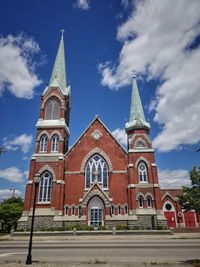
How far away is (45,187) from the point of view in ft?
107

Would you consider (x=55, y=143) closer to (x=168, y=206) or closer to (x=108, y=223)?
(x=108, y=223)

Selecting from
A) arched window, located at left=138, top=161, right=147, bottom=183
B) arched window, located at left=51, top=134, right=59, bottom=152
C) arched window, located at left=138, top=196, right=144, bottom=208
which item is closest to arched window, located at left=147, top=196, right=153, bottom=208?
arched window, located at left=138, top=196, right=144, bottom=208

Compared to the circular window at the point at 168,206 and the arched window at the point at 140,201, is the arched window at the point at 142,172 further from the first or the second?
the circular window at the point at 168,206

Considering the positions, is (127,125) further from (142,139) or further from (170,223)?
(170,223)

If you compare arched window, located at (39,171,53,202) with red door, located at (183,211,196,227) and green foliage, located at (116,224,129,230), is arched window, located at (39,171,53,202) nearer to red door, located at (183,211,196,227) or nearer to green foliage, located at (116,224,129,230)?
green foliage, located at (116,224,129,230)

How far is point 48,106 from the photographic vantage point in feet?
127

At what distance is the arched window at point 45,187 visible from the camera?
32.0 m

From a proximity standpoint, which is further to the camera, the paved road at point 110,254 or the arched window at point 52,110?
the arched window at point 52,110

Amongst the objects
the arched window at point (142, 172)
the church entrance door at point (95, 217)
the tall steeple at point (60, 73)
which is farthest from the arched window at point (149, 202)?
the tall steeple at point (60, 73)

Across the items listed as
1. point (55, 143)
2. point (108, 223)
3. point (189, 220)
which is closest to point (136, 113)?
point (55, 143)

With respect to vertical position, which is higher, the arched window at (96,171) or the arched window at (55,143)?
the arched window at (55,143)

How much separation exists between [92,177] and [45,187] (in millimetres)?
7130

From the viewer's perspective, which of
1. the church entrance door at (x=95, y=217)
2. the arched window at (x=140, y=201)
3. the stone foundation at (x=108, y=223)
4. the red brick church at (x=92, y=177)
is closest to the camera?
the stone foundation at (x=108, y=223)

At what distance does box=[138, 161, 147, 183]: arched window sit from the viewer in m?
33.3
